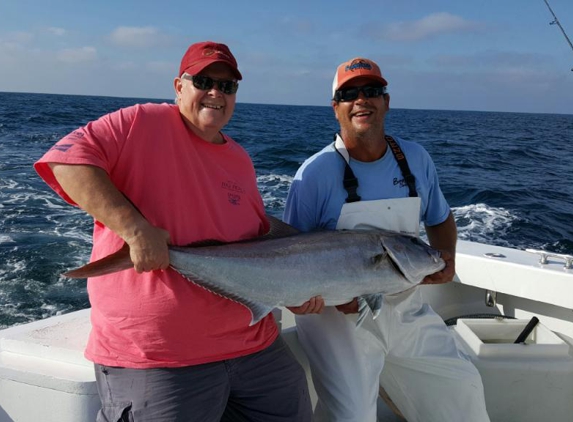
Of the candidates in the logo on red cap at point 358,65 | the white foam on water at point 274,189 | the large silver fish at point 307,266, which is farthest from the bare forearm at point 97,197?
the white foam on water at point 274,189

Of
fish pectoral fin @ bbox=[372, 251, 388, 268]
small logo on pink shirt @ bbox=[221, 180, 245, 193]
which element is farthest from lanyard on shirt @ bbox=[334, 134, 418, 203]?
small logo on pink shirt @ bbox=[221, 180, 245, 193]

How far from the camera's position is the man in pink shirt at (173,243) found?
213 centimetres

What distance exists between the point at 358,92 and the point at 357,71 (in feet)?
0.40

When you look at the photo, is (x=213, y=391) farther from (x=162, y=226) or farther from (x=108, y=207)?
(x=108, y=207)

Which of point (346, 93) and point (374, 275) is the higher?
point (346, 93)

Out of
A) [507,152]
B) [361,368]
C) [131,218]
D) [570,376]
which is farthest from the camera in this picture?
[507,152]

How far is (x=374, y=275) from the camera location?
2674mm

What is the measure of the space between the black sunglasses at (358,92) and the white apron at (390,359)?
1.08 feet

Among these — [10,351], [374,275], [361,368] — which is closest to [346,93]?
[374,275]

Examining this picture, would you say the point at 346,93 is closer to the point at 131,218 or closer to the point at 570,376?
the point at 131,218

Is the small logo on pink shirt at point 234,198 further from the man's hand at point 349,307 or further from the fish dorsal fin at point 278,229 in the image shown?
the man's hand at point 349,307

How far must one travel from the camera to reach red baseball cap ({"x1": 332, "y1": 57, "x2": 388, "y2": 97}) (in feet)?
10.5

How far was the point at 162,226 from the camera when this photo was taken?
7.70 ft

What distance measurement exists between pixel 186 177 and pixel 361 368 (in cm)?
136
